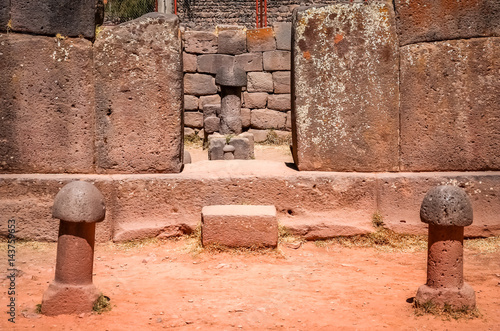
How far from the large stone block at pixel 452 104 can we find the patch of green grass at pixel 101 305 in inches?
119

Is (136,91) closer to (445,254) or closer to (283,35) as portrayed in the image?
(445,254)

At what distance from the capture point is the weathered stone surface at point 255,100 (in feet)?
43.1

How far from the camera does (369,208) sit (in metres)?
5.35

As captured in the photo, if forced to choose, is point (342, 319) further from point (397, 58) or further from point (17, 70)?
point (17, 70)

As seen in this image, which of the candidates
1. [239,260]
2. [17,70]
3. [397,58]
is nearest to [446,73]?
[397,58]

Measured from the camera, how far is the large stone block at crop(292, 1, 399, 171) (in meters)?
A: 5.39

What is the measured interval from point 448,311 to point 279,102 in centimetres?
968

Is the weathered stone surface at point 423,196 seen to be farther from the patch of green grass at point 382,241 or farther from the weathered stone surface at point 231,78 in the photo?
the weathered stone surface at point 231,78

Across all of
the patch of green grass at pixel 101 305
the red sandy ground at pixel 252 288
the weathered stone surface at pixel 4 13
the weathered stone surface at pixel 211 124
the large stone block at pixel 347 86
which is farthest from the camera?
the weathered stone surface at pixel 211 124

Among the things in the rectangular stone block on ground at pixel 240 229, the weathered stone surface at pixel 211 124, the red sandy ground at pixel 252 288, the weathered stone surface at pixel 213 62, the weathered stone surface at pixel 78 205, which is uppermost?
the weathered stone surface at pixel 213 62

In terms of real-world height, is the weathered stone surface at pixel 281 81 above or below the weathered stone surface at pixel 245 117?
above

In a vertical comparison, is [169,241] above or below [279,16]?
below

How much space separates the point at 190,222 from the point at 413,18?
2728 mm

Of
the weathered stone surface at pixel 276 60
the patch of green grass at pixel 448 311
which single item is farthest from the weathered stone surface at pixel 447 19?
the weathered stone surface at pixel 276 60
